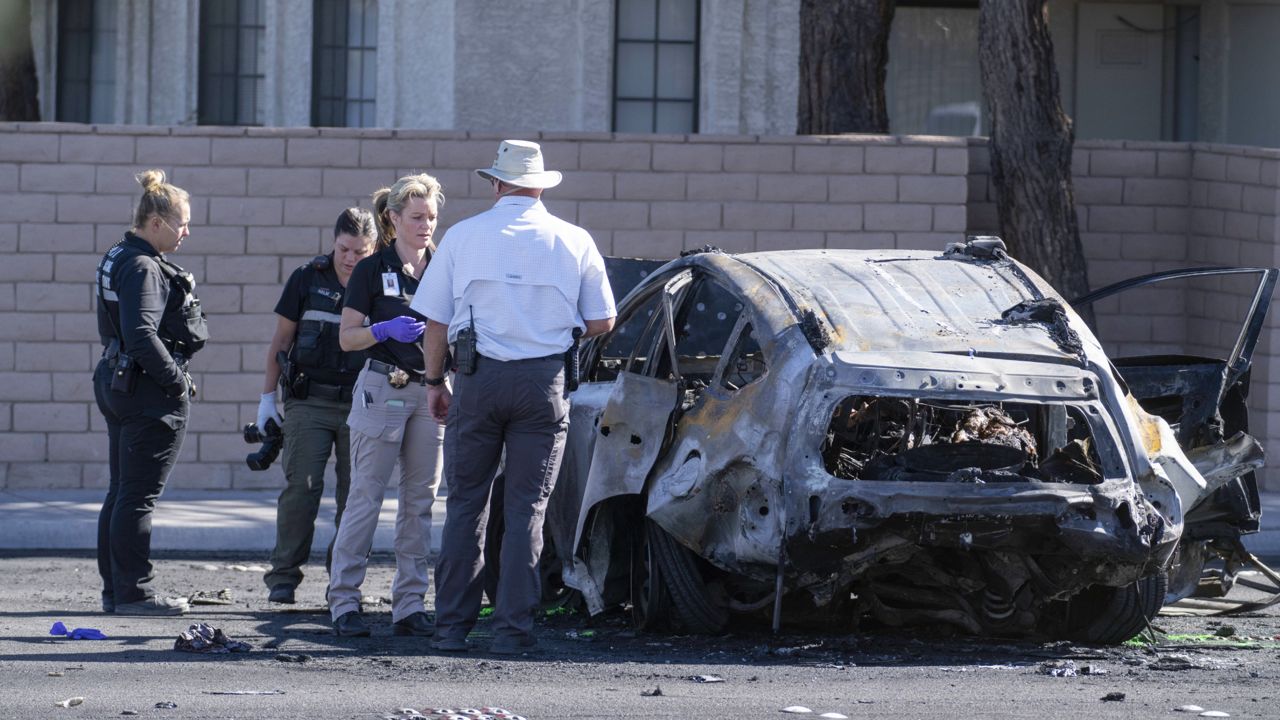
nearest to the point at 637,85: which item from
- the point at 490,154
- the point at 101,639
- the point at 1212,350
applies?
the point at 490,154

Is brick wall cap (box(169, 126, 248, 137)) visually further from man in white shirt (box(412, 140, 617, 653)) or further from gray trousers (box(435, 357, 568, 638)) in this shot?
gray trousers (box(435, 357, 568, 638))

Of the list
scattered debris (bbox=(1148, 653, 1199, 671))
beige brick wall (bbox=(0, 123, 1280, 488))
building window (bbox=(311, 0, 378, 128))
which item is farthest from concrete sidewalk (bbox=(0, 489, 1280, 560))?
building window (bbox=(311, 0, 378, 128))

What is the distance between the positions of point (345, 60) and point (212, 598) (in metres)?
9.59

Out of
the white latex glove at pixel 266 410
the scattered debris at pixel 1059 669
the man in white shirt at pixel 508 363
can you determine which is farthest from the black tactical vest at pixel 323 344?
the scattered debris at pixel 1059 669

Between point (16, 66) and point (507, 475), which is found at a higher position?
point (16, 66)

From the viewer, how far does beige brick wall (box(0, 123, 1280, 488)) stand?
40.7 feet

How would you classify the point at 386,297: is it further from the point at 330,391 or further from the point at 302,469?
the point at 302,469

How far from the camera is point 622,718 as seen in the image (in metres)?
6.06

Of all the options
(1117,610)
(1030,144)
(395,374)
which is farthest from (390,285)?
(1030,144)

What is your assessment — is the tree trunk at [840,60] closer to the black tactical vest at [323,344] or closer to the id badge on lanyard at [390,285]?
the black tactical vest at [323,344]

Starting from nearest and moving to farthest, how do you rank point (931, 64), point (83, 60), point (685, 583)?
point (685, 583) < point (931, 64) < point (83, 60)

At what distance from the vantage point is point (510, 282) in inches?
283

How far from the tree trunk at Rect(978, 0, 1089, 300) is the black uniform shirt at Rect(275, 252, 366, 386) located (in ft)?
19.8

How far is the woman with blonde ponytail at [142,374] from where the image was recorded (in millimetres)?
8047
